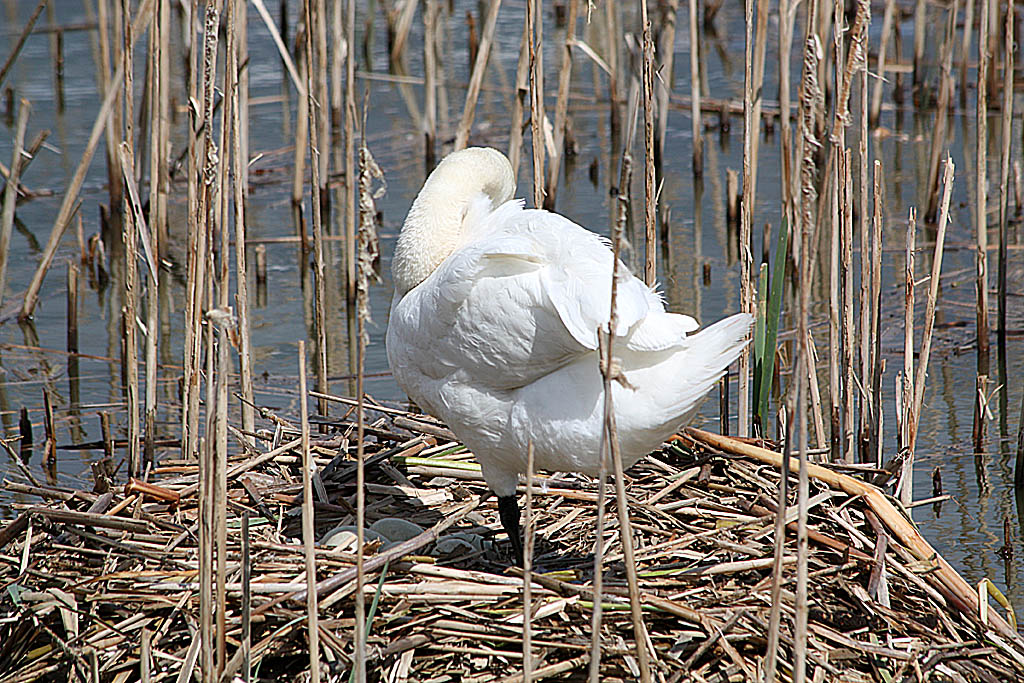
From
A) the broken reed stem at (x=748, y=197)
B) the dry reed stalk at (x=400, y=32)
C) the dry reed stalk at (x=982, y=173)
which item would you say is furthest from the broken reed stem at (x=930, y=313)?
the dry reed stalk at (x=400, y=32)

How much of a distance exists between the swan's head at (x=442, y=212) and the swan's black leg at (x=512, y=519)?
0.73m

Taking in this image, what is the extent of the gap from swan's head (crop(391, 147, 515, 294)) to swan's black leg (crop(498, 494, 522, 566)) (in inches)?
28.6

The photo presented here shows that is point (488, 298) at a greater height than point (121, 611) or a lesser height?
greater

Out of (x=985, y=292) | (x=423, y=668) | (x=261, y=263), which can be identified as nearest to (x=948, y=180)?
(x=985, y=292)

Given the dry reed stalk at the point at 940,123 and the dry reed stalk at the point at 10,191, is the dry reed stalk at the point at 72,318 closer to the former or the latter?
the dry reed stalk at the point at 10,191

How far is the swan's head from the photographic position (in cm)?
390

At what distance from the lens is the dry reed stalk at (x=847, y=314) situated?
14.4 ft

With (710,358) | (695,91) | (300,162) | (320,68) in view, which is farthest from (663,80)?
(710,358)

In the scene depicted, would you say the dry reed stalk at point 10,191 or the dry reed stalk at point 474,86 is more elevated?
the dry reed stalk at point 474,86

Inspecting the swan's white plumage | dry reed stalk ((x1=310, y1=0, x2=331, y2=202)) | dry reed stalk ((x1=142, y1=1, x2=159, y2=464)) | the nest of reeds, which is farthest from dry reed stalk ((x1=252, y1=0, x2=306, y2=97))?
the nest of reeds

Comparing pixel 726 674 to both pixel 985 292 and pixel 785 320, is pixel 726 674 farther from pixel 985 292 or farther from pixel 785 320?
pixel 785 320

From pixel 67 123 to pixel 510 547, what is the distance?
23.2 ft

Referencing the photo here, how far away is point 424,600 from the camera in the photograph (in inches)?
136

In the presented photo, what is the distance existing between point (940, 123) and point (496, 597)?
14.9 ft
